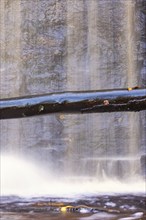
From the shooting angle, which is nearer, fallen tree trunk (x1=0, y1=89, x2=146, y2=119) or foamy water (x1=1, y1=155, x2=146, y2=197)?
fallen tree trunk (x1=0, y1=89, x2=146, y2=119)

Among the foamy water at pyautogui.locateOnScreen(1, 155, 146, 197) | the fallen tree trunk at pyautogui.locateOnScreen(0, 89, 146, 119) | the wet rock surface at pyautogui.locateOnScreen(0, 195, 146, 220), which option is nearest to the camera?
the fallen tree trunk at pyautogui.locateOnScreen(0, 89, 146, 119)

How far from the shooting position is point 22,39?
216 inches

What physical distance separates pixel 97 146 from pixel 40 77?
116 cm

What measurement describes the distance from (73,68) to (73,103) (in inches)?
161

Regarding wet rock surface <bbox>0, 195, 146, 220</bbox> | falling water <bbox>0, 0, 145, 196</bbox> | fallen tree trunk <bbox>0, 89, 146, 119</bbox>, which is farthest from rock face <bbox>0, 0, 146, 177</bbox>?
fallen tree trunk <bbox>0, 89, 146, 119</bbox>

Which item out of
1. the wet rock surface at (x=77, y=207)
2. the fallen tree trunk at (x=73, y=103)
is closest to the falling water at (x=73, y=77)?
the wet rock surface at (x=77, y=207)

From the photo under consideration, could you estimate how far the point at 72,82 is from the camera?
5.34 meters

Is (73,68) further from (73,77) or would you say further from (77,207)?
(77,207)

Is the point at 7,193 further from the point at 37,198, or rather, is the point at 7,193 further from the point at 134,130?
the point at 134,130

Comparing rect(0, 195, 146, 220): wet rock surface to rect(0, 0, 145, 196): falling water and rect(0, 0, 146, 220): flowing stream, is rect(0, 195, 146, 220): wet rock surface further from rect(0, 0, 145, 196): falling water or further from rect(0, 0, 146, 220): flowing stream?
rect(0, 0, 145, 196): falling water

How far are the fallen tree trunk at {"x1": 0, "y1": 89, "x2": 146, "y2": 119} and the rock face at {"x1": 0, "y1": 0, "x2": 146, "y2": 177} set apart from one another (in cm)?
378

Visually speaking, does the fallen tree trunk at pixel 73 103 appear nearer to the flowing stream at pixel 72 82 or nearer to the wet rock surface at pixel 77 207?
the wet rock surface at pixel 77 207

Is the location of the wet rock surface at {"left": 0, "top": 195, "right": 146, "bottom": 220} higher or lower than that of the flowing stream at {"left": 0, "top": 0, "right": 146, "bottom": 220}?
lower

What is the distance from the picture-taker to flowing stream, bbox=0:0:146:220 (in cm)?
500
